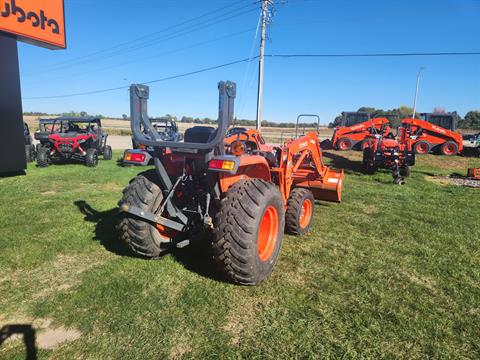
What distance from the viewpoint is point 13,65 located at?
28.2 feet

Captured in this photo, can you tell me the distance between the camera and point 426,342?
2.74 meters

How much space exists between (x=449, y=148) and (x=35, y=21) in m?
19.0

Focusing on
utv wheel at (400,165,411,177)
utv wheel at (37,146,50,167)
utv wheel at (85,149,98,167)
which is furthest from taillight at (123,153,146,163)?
utv wheel at (400,165,411,177)

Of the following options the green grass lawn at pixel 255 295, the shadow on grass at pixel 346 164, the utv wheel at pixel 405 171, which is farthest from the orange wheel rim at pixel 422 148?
the green grass lawn at pixel 255 295

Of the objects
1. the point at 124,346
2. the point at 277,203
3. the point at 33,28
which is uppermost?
the point at 33,28

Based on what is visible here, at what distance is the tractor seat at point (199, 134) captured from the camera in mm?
3941

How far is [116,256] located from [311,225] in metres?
3.16

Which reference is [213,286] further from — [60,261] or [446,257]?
[446,257]

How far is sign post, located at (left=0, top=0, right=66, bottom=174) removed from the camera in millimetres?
8555

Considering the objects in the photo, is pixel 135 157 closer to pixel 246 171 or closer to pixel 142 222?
pixel 142 222

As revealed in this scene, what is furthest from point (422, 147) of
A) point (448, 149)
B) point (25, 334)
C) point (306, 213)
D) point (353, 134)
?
point (25, 334)

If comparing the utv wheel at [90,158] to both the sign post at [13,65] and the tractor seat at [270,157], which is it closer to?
the sign post at [13,65]

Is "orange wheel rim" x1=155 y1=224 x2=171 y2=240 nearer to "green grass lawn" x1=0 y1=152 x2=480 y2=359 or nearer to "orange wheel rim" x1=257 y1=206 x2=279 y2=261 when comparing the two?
"green grass lawn" x1=0 y1=152 x2=480 y2=359

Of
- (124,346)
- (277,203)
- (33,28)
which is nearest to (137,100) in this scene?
(277,203)
